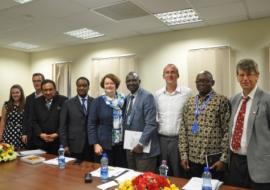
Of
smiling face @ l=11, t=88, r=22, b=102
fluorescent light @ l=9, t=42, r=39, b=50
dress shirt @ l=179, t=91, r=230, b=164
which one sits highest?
fluorescent light @ l=9, t=42, r=39, b=50

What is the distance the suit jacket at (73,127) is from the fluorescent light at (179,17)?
6.96ft

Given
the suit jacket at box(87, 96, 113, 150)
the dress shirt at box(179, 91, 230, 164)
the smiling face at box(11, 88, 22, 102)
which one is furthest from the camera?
the smiling face at box(11, 88, 22, 102)

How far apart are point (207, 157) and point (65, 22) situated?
135 inches

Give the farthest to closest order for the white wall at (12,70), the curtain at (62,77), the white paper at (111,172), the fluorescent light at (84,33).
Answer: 1. the white wall at (12,70)
2. the curtain at (62,77)
3. the fluorescent light at (84,33)
4. the white paper at (111,172)

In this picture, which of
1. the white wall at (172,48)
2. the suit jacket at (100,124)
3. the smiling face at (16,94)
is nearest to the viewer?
the suit jacket at (100,124)

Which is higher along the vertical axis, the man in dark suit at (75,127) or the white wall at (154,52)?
the white wall at (154,52)

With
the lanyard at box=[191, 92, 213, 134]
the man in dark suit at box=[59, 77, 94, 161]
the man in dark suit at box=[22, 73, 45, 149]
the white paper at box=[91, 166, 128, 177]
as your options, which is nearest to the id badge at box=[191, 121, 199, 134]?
the lanyard at box=[191, 92, 213, 134]

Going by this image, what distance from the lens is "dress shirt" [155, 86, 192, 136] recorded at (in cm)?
272

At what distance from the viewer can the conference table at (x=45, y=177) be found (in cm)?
191

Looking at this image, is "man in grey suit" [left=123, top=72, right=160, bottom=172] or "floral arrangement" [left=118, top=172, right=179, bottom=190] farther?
"man in grey suit" [left=123, top=72, right=160, bottom=172]

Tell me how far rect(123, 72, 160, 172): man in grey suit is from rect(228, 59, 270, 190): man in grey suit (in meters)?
0.80

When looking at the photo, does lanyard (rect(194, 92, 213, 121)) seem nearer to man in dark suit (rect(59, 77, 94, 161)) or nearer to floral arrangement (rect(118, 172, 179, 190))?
floral arrangement (rect(118, 172, 179, 190))

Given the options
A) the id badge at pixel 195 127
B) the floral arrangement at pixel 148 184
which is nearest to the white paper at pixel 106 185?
the floral arrangement at pixel 148 184

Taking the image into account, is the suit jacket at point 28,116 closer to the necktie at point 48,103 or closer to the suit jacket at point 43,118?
the suit jacket at point 43,118
